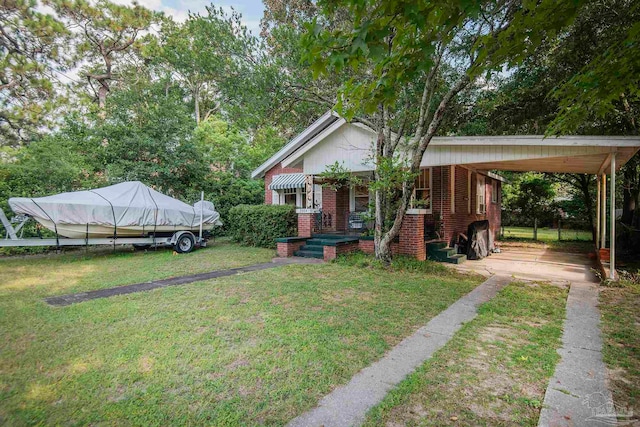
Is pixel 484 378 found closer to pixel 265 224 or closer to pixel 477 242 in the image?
pixel 477 242

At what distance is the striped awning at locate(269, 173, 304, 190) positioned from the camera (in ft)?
51.1

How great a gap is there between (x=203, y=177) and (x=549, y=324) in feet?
51.5

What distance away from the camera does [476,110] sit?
12500 millimetres

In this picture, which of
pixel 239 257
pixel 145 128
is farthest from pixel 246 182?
pixel 239 257

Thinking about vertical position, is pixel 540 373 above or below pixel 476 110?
below

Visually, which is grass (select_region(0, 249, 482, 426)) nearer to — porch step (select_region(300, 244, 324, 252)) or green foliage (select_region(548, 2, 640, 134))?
porch step (select_region(300, 244, 324, 252))

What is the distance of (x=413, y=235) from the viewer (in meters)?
9.73

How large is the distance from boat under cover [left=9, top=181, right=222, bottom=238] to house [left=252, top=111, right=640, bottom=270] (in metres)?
4.13

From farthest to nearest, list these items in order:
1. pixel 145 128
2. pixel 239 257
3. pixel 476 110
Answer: pixel 145 128, pixel 476 110, pixel 239 257

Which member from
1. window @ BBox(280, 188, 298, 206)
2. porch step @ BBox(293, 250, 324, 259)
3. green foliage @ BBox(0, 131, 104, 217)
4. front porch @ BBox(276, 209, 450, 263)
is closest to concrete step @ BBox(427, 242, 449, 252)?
front porch @ BBox(276, 209, 450, 263)

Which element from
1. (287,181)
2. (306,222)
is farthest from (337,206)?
(287,181)

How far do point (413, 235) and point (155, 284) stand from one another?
6.90m

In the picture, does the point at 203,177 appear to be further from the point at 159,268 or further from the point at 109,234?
the point at 159,268

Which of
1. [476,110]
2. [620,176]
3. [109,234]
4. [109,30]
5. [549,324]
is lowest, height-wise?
[549,324]
